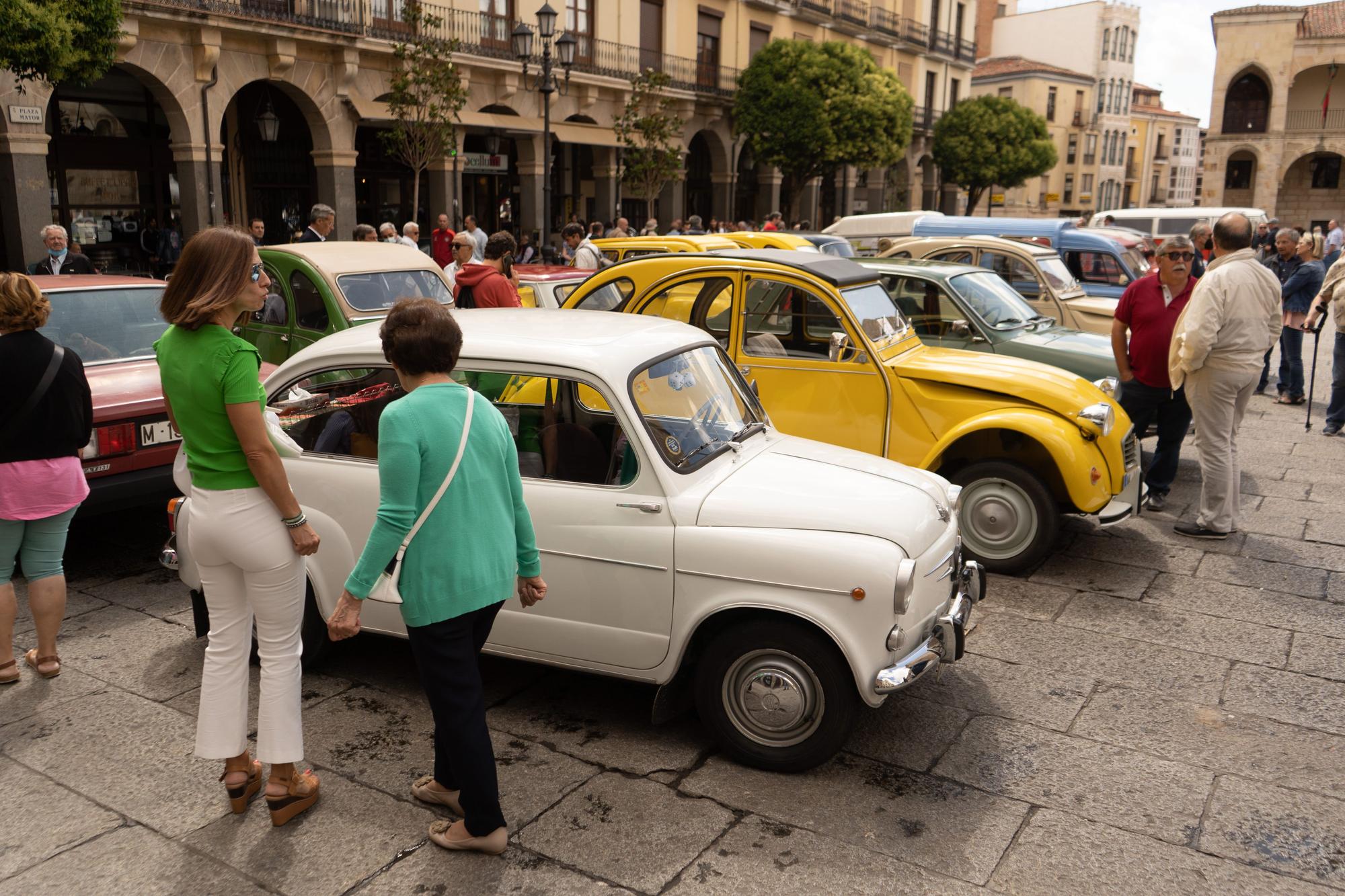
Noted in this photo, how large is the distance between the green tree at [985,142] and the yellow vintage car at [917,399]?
4529cm

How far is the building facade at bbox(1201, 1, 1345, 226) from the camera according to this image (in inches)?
2133

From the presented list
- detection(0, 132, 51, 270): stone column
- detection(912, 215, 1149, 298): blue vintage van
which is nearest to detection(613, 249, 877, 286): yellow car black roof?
detection(912, 215, 1149, 298): blue vintage van

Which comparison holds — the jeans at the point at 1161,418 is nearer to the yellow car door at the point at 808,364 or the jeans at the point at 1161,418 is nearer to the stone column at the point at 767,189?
the yellow car door at the point at 808,364

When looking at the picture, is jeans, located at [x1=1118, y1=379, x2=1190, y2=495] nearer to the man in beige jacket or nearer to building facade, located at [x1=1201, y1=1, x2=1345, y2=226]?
the man in beige jacket

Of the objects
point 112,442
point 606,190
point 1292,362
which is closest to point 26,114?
point 112,442

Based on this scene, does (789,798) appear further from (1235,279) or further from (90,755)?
(1235,279)

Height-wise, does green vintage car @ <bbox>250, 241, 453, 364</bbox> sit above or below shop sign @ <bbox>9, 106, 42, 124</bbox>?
below

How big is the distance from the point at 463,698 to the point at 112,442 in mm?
3695

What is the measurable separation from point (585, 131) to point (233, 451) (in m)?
27.7

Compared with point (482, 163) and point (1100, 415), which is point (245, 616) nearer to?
point (1100, 415)

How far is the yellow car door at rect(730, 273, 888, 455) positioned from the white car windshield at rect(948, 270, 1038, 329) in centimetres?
217

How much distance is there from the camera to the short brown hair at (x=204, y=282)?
3.23m

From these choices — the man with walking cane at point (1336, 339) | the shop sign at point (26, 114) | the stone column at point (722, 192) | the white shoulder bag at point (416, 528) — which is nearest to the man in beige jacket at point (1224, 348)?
the man with walking cane at point (1336, 339)

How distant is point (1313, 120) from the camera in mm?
55094
